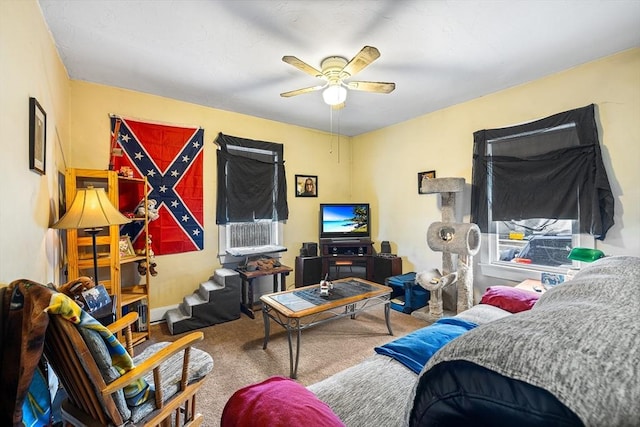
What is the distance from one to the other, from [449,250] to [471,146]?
1.34 metres

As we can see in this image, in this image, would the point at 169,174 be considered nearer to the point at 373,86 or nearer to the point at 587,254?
the point at 373,86

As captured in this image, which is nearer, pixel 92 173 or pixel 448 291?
pixel 92 173

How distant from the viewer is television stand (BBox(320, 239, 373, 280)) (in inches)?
166

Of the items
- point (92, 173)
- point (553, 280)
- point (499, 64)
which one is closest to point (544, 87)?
point (499, 64)

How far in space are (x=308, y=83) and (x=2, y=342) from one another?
2869 mm

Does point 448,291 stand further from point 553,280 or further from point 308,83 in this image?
point 308,83

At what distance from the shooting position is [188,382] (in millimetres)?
1534

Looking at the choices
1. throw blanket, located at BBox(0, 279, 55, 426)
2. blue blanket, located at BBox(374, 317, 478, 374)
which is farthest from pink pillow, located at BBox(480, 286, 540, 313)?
throw blanket, located at BBox(0, 279, 55, 426)

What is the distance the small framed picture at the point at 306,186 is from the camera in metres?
4.50

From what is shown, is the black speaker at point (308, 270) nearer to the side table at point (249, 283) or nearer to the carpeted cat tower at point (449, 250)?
the side table at point (249, 283)

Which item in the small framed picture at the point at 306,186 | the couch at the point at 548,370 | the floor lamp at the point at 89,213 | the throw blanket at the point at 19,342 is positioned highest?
the small framed picture at the point at 306,186

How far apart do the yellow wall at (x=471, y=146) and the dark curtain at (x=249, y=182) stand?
1.58m

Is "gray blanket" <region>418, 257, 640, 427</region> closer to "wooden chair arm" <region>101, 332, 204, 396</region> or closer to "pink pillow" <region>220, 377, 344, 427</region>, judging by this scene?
"pink pillow" <region>220, 377, 344, 427</region>

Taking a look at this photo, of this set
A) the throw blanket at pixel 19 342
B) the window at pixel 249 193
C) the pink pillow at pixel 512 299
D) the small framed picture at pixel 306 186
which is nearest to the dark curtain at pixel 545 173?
the pink pillow at pixel 512 299
